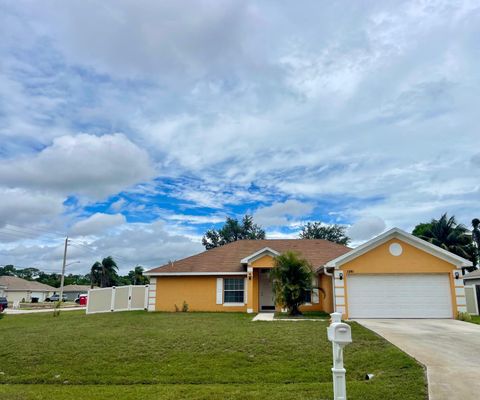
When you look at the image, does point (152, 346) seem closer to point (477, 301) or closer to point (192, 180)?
point (192, 180)

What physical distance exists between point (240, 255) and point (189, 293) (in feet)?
12.6

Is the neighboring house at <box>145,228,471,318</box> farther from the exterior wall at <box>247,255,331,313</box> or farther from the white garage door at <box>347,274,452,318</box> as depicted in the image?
the exterior wall at <box>247,255,331,313</box>

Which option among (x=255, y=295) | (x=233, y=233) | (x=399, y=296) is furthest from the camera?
(x=233, y=233)

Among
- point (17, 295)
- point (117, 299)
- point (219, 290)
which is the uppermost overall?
point (219, 290)

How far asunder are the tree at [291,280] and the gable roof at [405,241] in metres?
1.25

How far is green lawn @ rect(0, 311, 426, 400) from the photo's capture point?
7.16 metres

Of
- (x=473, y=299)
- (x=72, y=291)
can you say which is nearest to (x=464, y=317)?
(x=473, y=299)

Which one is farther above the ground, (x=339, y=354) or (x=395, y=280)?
(x=395, y=280)

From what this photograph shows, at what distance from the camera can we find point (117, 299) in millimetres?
24797

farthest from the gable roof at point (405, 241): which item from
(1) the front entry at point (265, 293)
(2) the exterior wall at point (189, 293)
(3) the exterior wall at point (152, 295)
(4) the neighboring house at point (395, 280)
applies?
(3) the exterior wall at point (152, 295)

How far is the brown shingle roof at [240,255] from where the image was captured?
74.8 ft

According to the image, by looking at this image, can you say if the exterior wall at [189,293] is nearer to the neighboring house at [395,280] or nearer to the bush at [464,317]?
the neighboring house at [395,280]

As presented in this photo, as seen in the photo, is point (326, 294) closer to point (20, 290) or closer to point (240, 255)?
point (240, 255)

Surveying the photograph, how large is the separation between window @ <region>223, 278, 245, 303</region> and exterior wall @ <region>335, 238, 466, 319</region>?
6.16 m
